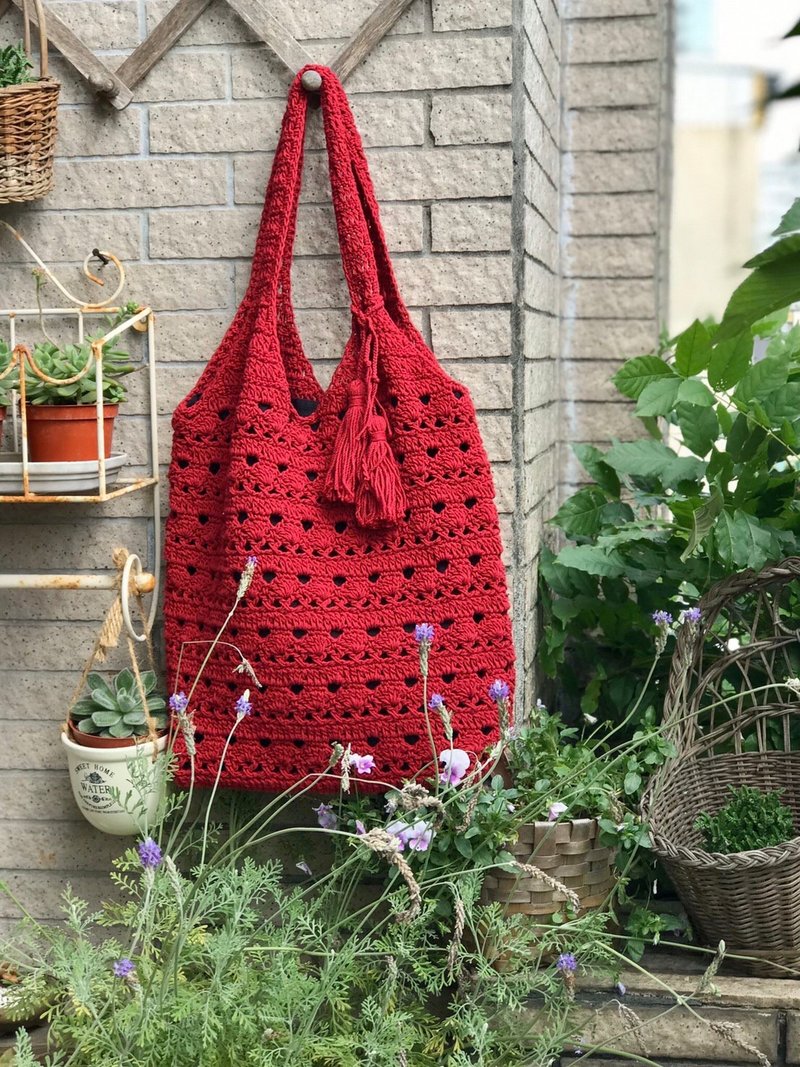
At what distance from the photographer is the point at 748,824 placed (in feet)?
5.69

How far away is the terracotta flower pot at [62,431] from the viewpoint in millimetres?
1674

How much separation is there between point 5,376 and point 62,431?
14 centimetres

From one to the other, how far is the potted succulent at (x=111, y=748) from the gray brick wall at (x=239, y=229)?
213mm

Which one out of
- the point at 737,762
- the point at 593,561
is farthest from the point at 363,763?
the point at 737,762

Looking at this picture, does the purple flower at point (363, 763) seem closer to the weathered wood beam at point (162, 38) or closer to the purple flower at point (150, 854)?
the purple flower at point (150, 854)

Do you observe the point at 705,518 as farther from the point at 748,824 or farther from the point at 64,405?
the point at 64,405

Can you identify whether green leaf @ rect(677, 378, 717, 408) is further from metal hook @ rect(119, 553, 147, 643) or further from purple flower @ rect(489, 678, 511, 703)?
metal hook @ rect(119, 553, 147, 643)

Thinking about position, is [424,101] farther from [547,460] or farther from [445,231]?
[547,460]

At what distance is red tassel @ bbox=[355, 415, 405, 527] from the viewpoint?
1.69 meters

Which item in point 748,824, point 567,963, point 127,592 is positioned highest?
point 127,592

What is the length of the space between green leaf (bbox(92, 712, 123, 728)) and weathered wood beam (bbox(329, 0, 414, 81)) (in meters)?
1.13

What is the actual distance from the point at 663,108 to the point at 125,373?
1538 millimetres

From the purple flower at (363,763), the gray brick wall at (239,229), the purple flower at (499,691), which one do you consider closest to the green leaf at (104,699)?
the gray brick wall at (239,229)

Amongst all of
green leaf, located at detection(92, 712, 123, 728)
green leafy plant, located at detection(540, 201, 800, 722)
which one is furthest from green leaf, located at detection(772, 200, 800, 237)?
green leaf, located at detection(92, 712, 123, 728)
